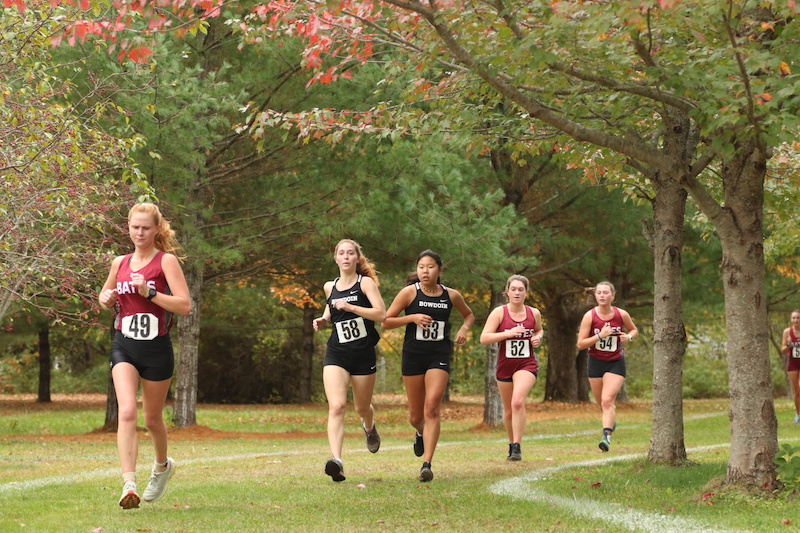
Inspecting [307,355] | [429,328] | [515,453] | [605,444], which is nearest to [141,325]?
[429,328]

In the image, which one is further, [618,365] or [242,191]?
[242,191]

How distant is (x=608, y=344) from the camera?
12.2 meters

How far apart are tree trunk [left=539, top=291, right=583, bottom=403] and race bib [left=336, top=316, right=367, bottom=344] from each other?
21.5 metres

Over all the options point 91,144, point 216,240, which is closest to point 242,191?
point 216,240

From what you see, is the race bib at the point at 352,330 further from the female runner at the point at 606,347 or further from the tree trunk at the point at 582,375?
the tree trunk at the point at 582,375

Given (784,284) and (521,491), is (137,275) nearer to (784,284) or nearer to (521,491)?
(521,491)

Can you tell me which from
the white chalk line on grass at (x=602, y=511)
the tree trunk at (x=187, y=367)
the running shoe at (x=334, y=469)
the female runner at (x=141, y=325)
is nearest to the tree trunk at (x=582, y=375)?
the tree trunk at (x=187, y=367)

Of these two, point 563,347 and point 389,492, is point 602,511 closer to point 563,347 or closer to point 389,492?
point 389,492

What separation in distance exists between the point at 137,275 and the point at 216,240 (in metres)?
10.1

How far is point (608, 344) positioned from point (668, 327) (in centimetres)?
287

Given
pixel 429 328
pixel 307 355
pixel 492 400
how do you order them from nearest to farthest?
pixel 429 328
pixel 492 400
pixel 307 355

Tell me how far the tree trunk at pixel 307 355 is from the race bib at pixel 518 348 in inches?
804

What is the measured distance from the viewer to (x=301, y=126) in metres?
9.45

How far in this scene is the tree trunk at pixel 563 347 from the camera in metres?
30.0
